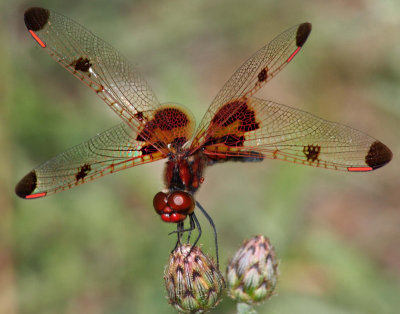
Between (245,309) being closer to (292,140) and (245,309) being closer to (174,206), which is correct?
(174,206)

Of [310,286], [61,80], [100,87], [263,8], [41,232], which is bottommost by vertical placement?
[310,286]

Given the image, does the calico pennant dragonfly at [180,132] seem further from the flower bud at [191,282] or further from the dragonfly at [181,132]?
the flower bud at [191,282]

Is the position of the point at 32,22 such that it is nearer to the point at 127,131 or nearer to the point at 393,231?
the point at 127,131

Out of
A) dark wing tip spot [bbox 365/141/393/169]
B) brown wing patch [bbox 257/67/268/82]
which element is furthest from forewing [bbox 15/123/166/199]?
dark wing tip spot [bbox 365/141/393/169]

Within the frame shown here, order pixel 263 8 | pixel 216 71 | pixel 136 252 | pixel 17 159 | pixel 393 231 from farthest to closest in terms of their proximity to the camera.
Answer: pixel 216 71 < pixel 263 8 < pixel 393 231 < pixel 17 159 < pixel 136 252

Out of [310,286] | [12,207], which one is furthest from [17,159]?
[310,286]

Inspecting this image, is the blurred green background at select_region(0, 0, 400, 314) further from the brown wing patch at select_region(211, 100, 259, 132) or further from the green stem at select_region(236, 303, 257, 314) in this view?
the brown wing patch at select_region(211, 100, 259, 132)

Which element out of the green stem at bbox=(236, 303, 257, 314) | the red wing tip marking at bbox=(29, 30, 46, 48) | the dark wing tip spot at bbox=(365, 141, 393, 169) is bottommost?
the green stem at bbox=(236, 303, 257, 314)
